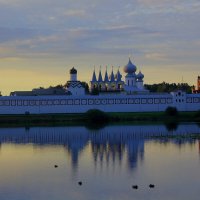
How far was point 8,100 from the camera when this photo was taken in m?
65.2

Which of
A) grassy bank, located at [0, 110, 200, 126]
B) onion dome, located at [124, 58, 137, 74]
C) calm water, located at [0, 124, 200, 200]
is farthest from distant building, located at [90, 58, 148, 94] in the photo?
calm water, located at [0, 124, 200, 200]

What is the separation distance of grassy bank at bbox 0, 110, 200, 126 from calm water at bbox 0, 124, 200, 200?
61.0 feet

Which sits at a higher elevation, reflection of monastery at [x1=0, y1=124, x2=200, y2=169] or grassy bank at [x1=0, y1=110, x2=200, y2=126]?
grassy bank at [x1=0, y1=110, x2=200, y2=126]

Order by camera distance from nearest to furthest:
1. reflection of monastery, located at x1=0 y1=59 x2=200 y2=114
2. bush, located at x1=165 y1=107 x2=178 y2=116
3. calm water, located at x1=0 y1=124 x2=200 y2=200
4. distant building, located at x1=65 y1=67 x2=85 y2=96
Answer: calm water, located at x1=0 y1=124 x2=200 y2=200 < bush, located at x1=165 y1=107 x2=178 y2=116 < reflection of monastery, located at x1=0 y1=59 x2=200 y2=114 < distant building, located at x1=65 y1=67 x2=85 y2=96

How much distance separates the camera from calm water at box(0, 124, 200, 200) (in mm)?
20266

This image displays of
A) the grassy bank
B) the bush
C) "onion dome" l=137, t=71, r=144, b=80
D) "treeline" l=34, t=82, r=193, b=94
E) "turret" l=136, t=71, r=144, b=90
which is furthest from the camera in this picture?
"treeline" l=34, t=82, r=193, b=94

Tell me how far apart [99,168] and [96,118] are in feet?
108

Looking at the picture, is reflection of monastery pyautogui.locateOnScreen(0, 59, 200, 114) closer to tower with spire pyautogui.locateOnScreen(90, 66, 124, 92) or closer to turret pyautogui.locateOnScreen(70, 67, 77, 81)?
turret pyautogui.locateOnScreen(70, 67, 77, 81)

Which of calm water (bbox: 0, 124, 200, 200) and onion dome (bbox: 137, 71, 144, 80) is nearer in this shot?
calm water (bbox: 0, 124, 200, 200)

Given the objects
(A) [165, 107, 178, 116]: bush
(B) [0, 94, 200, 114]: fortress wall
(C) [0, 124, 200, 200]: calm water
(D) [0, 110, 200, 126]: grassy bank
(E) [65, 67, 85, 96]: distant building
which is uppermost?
(E) [65, 67, 85, 96]: distant building

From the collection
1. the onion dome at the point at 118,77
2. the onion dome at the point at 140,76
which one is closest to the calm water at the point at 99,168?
the onion dome at the point at 140,76

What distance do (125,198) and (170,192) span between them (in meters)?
1.61

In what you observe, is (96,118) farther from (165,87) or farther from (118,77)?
(165,87)

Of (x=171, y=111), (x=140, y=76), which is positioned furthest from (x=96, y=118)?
(x=140, y=76)
